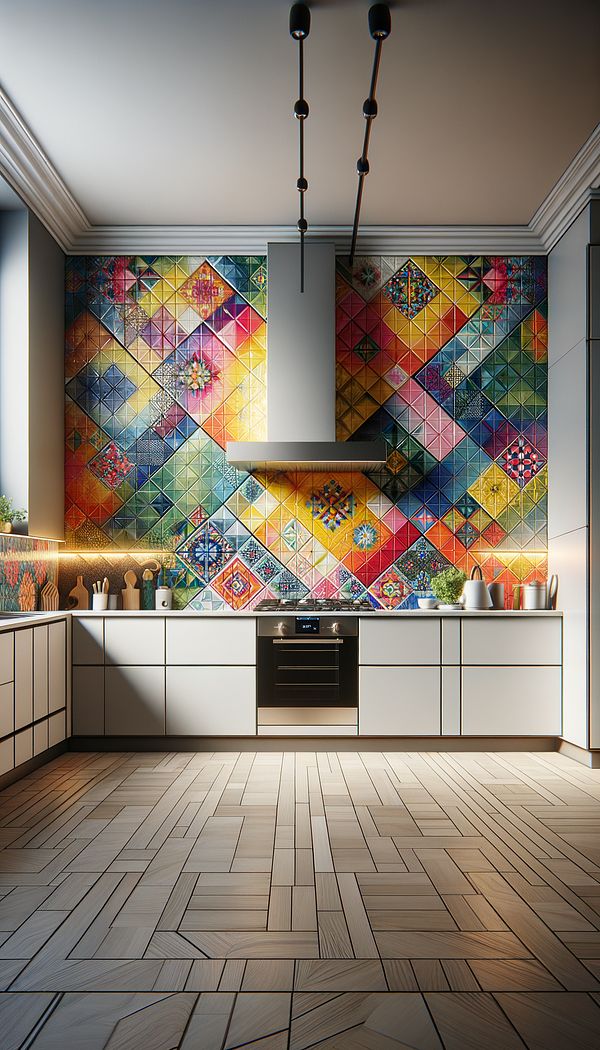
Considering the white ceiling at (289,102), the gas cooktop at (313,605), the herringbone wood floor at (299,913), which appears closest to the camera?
the herringbone wood floor at (299,913)

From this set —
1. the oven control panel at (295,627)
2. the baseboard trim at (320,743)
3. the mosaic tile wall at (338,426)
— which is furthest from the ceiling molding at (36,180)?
the baseboard trim at (320,743)

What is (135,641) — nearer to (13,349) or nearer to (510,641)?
(13,349)

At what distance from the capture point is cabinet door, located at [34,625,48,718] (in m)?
3.79

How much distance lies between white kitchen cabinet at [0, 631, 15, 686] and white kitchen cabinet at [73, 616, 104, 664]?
2.87ft

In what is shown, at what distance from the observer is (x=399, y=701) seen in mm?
4312

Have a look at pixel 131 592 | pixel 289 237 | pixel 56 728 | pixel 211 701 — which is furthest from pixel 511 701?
pixel 289 237

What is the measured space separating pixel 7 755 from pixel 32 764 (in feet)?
1.60

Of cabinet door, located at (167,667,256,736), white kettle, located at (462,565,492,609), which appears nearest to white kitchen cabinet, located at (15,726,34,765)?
cabinet door, located at (167,667,256,736)

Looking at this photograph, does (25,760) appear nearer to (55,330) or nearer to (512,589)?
(55,330)

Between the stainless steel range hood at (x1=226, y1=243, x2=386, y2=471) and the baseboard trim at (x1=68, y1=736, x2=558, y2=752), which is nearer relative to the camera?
the baseboard trim at (x1=68, y1=736, x2=558, y2=752)

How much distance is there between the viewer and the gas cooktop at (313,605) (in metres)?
4.41

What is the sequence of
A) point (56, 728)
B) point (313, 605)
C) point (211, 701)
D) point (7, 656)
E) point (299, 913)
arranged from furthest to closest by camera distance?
point (313, 605), point (211, 701), point (56, 728), point (7, 656), point (299, 913)

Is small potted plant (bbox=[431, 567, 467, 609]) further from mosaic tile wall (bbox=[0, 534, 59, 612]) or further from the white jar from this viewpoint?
mosaic tile wall (bbox=[0, 534, 59, 612])

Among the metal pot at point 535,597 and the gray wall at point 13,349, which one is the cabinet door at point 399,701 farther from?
the gray wall at point 13,349
